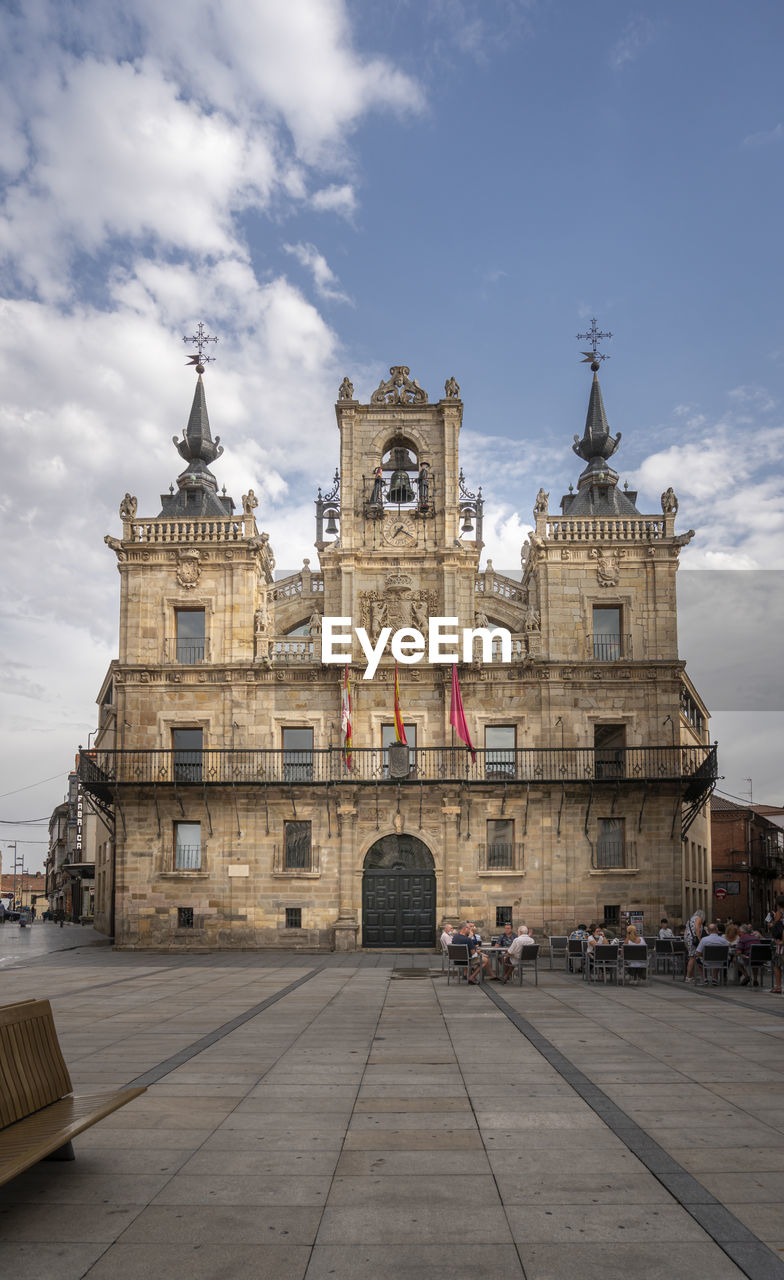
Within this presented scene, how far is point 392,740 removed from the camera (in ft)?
120

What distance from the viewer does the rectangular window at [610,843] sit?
3625 centimetres

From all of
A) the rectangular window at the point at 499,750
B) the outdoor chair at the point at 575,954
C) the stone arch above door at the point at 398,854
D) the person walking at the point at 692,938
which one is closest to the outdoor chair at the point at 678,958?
the person walking at the point at 692,938

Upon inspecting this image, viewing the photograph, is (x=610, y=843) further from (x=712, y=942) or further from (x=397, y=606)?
(x=712, y=942)

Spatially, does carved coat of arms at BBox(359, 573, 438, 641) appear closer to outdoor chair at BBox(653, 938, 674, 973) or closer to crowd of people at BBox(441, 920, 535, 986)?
crowd of people at BBox(441, 920, 535, 986)

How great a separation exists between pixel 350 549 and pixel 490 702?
6.83m

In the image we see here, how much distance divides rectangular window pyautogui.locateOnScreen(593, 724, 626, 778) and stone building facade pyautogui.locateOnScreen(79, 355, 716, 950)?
0.30 ft

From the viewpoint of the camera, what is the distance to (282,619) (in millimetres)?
38406

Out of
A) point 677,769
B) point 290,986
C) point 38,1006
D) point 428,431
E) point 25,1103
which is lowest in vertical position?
point 290,986

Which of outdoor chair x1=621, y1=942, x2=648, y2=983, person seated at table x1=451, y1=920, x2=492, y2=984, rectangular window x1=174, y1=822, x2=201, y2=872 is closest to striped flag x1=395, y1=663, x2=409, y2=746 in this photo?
rectangular window x1=174, y1=822, x2=201, y2=872

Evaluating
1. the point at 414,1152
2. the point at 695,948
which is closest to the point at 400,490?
the point at 695,948

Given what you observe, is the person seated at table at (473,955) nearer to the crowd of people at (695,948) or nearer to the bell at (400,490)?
the crowd of people at (695,948)

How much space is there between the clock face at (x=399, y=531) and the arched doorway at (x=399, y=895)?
9.71m

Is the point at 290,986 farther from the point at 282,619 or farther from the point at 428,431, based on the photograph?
the point at 428,431

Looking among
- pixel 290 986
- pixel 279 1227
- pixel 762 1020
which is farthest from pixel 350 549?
pixel 279 1227
